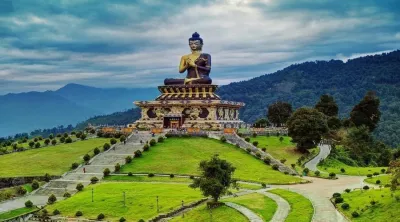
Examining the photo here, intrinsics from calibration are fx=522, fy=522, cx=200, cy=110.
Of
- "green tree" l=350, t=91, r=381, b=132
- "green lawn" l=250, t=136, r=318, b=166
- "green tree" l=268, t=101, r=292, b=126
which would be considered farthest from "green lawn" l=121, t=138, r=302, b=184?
"green tree" l=350, t=91, r=381, b=132

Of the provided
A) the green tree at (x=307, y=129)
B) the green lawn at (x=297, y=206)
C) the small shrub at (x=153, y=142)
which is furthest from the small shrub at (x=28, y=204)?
the green tree at (x=307, y=129)

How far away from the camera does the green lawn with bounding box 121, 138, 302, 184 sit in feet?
146

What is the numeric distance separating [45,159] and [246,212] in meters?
25.6

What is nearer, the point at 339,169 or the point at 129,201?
the point at 129,201

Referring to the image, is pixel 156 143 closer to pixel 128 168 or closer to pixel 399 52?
pixel 128 168

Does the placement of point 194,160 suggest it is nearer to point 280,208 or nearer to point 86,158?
point 86,158

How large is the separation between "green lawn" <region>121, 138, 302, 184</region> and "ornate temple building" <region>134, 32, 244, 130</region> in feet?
30.5

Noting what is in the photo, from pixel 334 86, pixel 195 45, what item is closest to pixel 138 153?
pixel 195 45

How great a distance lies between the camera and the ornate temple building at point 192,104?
66.0 m

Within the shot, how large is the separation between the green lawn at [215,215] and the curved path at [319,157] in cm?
1827

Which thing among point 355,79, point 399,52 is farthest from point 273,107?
point 399,52

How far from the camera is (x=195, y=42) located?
72.9m

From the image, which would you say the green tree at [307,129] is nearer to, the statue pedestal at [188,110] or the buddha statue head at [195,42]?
the statue pedestal at [188,110]

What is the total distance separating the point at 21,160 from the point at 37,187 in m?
8.03
